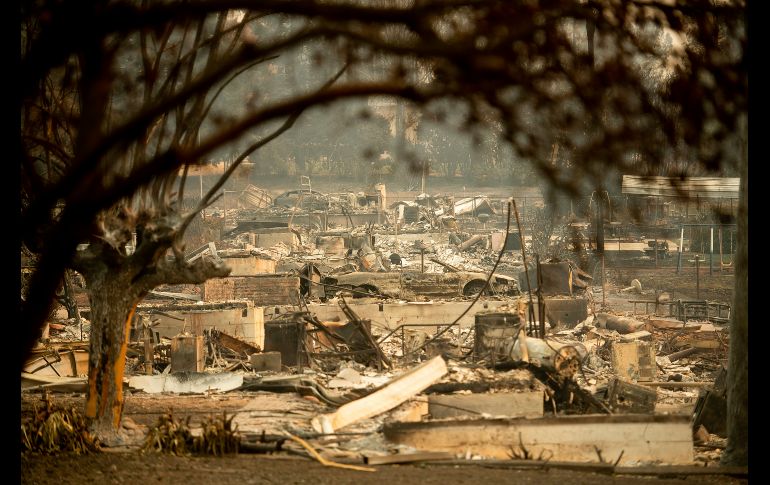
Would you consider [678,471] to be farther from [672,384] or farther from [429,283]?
[429,283]

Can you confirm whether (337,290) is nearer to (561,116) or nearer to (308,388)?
(308,388)

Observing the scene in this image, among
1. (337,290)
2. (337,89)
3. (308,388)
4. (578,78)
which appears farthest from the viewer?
(337,290)

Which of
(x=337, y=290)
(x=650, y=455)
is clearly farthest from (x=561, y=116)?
(x=337, y=290)

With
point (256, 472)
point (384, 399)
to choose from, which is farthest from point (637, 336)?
point (256, 472)

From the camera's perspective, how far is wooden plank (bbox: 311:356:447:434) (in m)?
10.8

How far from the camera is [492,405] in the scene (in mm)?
12328

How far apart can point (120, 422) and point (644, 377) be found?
37.0 feet

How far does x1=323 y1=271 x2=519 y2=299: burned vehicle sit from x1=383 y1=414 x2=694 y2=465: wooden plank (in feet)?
47.4

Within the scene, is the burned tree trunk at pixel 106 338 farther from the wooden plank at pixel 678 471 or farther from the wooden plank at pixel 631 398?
the wooden plank at pixel 631 398

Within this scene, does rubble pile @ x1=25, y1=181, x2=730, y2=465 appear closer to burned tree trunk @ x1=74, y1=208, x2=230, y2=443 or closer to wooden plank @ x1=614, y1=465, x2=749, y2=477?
wooden plank @ x1=614, y1=465, x2=749, y2=477

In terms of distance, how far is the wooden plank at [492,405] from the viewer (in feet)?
40.3

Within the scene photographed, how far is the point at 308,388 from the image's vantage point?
42.5ft

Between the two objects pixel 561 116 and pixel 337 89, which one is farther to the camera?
pixel 561 116

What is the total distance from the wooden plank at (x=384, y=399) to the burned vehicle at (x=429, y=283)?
11631 millimetres
